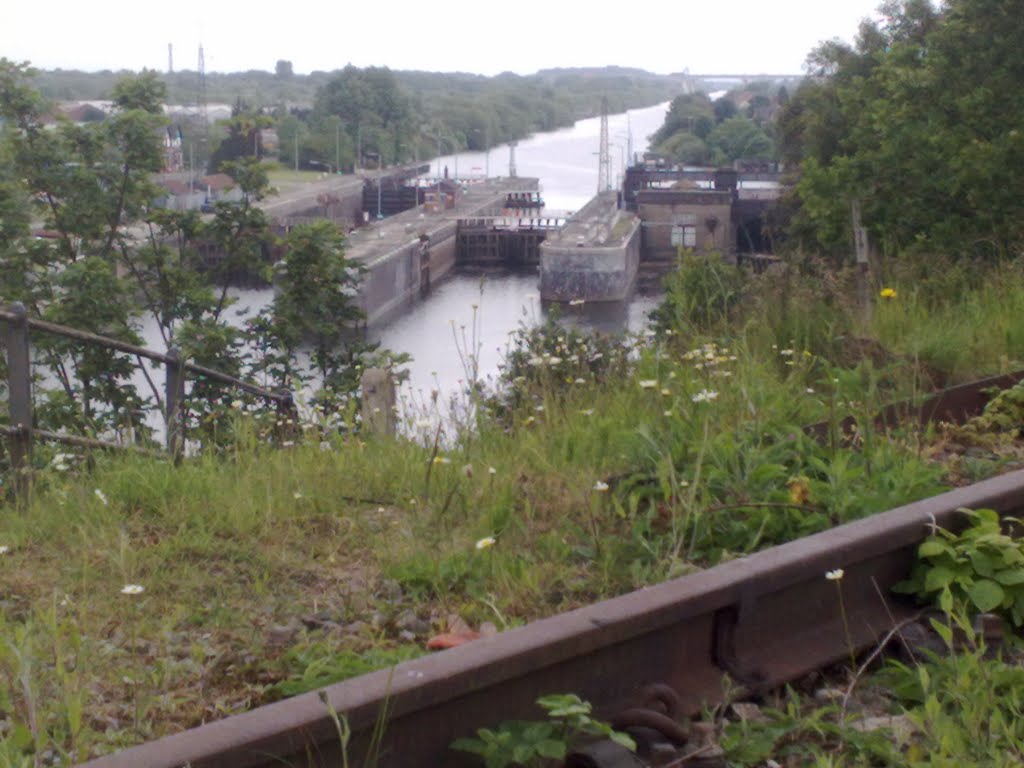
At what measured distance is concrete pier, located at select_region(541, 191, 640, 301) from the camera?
6450cm

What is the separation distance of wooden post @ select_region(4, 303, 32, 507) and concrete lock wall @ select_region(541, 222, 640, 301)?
57156 mm

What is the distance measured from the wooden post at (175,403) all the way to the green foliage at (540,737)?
2.49 meters

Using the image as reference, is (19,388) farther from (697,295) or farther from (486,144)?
(486,144)

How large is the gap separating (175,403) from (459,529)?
3098 millimetres

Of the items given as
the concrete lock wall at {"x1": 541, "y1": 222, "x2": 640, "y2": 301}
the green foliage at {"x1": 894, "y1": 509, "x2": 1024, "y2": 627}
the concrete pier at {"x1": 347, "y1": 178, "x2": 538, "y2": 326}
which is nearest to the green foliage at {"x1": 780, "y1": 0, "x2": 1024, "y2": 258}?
the green foliage at {"x1": 894, "y1": 509, "x2": 1024, "y2": 627}

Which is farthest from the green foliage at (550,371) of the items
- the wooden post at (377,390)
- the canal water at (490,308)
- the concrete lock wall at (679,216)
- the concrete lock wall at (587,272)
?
the concrete lock wall at (679,216)

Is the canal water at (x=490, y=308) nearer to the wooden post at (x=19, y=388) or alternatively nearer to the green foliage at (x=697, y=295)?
the green foliage at (x=697, y=295)

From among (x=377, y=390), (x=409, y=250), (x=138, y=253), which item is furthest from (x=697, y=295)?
(x=409, y=250)

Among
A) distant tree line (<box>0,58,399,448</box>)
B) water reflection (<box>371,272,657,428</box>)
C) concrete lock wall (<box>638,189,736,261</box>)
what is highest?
distant tree line (<box>0,58,399,448</box>)

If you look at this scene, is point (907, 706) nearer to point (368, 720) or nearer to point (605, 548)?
point (605, 548)

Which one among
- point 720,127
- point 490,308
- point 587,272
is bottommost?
point 490,308

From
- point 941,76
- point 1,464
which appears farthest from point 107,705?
point 941,76

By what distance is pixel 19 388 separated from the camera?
17.1ft

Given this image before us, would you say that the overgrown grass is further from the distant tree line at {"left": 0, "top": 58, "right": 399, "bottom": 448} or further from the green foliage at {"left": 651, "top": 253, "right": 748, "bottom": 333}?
the distant tree line at {"left": 0, "top": 58, "right": 399, "bottom": 448}
